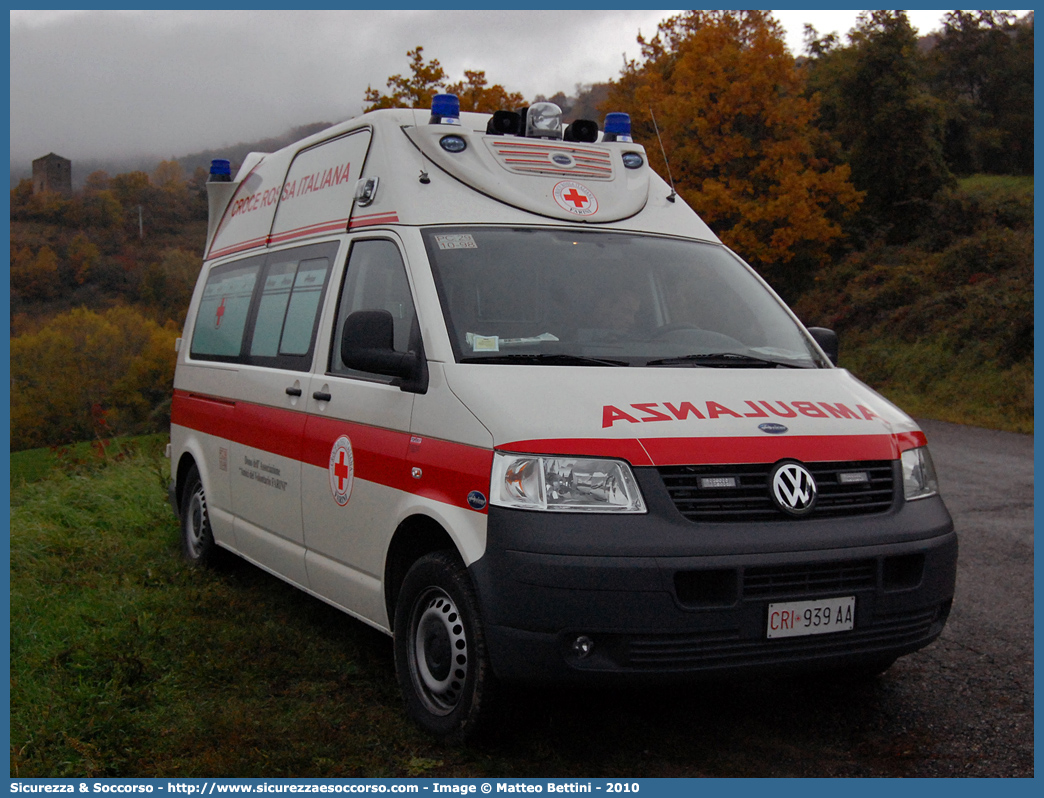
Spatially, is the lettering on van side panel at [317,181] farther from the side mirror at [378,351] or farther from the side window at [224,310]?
the side mirror at [378,351]

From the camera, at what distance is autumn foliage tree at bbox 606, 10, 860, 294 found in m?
29.0

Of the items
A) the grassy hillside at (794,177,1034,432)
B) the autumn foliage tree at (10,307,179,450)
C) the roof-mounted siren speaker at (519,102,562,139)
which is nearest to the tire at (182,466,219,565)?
the roof-mounted siren speaker at (519,102,562,139)

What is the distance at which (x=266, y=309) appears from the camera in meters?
6.34

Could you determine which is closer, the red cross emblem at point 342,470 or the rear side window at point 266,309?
the red cross emblem at point 342,470

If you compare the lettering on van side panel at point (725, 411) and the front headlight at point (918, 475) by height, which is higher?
the lettering on van side panel at point (725, 411)

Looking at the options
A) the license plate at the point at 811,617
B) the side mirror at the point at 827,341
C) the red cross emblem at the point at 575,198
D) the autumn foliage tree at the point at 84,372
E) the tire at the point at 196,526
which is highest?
the red cross emblem at the point at 575,198

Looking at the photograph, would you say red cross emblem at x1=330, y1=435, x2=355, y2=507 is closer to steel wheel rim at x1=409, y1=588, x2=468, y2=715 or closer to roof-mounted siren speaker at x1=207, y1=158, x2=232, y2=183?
steel wheel rim at x1=409, y1=588, x2=468, y2=715

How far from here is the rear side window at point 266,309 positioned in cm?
570

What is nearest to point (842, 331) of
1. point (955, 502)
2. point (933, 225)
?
point (933, 225)

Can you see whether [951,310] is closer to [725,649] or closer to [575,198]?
[575,198]

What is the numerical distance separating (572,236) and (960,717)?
8.86 ft

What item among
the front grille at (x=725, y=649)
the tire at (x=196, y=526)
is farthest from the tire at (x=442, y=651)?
the tire at (x=196, y=526)

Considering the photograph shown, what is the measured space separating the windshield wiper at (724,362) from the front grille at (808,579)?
1007 mm

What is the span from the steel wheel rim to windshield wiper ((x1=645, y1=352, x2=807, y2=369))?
1297mm
